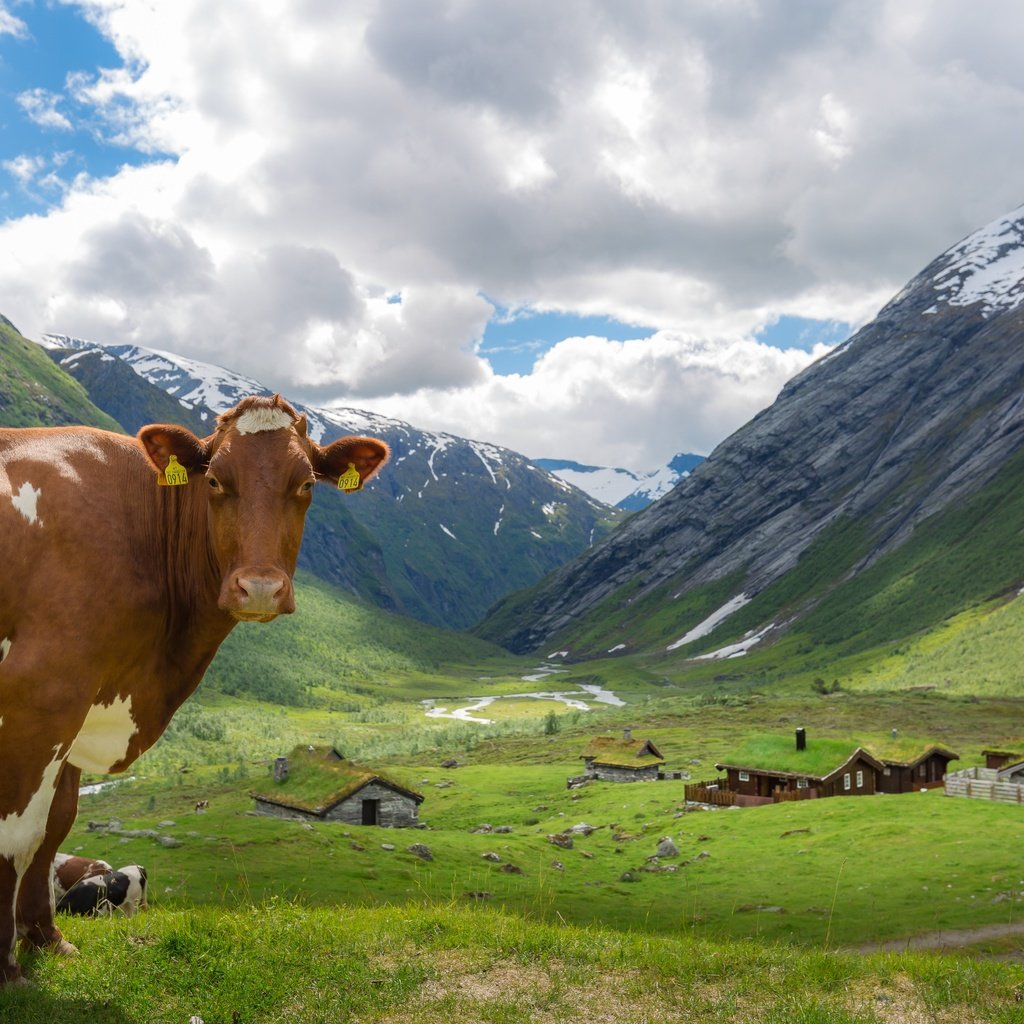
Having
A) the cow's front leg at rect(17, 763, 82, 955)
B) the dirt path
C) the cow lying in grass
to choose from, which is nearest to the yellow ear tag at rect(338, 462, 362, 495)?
the cow's front leg at rect(17, 763, 82, 955)

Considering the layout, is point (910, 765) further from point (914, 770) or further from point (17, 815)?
point (17, 815)

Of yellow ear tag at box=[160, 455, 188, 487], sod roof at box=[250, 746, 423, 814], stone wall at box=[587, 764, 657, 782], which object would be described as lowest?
stone wall at box=[587, 764, 657, 782]

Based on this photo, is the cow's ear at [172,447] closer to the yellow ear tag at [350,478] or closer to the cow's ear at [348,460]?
the cow's ear at [348,460]

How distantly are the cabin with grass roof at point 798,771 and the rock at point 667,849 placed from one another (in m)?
17.7

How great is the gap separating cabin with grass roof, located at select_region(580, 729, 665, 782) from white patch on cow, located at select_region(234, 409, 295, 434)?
94.7 meters

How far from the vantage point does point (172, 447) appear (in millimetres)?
8742

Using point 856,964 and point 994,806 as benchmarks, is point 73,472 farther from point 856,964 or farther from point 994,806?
point 994,806

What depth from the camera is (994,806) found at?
64.7m

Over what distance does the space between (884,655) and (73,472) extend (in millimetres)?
211378

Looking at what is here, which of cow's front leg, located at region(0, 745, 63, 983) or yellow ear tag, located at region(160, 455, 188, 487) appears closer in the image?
cow's front leg, located at region(0, 745, 63, 983)

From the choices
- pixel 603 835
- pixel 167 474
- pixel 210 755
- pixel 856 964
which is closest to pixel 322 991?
pixel 167 474

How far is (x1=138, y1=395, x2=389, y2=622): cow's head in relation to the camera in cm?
787

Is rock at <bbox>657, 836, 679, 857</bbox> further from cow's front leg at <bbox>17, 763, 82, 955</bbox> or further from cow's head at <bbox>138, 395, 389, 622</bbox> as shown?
cow's head at <bbox>138, 395, 389, 622</bbox>

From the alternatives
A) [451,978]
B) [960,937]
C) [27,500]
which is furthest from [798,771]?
[27,500]
